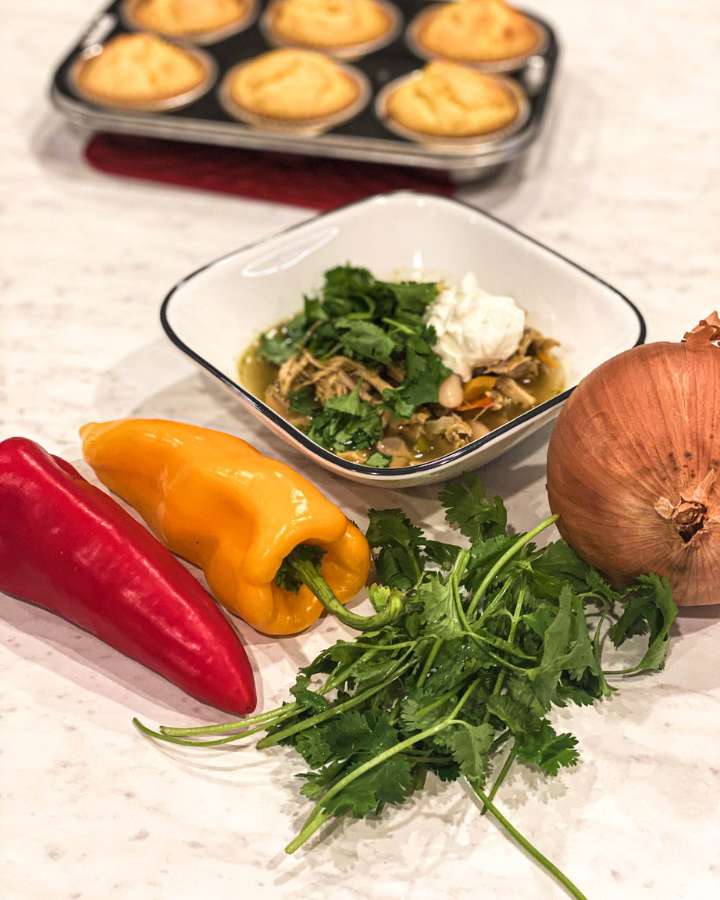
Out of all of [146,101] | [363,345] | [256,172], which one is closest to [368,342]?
[363,345]

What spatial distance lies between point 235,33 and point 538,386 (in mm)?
1314

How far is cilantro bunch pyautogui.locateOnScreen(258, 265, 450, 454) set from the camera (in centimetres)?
158

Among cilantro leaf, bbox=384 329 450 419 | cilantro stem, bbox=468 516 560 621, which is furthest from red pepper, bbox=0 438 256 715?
cilantro leaf, bbox=384 329 450 419

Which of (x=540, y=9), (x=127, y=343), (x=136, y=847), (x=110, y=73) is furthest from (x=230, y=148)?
(x=136, y=847)

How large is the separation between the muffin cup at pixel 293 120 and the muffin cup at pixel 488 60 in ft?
0.73

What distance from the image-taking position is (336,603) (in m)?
1.30

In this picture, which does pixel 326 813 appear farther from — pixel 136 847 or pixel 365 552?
pixel 365 552

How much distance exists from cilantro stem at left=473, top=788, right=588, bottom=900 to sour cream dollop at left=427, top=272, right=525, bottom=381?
A: 67 centimetres

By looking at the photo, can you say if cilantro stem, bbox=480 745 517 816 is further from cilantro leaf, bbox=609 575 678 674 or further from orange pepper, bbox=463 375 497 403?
orange pepper, bbox=463 375 497 403

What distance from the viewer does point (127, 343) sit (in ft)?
6.33

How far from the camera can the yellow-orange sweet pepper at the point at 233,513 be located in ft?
4.43

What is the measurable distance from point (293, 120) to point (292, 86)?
75 mm

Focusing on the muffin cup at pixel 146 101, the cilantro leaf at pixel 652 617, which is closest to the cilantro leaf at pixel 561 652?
the cilantro leaf at pixel 652 617

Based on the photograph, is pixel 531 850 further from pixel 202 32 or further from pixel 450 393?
pixel 202 32
